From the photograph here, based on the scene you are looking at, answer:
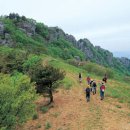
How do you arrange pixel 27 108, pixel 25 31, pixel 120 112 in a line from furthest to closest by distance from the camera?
pixel 25 31 < pixel 120 112 < pixel 27 108

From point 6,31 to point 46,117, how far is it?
3675 inches

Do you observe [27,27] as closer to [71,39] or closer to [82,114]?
[71,39]

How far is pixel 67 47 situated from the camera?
17450cm

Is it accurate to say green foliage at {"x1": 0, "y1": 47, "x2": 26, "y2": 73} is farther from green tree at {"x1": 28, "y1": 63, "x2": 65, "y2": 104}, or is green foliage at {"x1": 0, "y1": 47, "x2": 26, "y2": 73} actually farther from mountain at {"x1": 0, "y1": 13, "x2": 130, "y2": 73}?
mountain at {"x1": 0, "y1": 13, "x2": 130, "y2": 73}

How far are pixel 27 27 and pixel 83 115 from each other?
113m

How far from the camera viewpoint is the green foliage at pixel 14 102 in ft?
100

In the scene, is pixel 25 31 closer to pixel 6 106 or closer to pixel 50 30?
pixel 50 30

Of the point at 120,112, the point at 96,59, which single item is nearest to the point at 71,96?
the point at 120,112

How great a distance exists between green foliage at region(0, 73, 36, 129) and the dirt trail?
142 inches

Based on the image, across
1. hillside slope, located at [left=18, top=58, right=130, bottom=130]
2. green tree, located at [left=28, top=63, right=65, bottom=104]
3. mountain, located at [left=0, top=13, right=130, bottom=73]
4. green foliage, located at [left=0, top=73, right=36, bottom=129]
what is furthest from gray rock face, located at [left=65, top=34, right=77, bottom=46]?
green foliage, located at [left=0, top=73, right=36, bottom=129]

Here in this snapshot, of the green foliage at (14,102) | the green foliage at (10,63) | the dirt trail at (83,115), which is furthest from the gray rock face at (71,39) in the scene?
the green foliage at (14,102)

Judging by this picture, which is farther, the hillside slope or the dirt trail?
the hillside slope

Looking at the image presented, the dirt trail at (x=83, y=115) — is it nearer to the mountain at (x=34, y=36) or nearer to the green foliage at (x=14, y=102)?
the green foliage at (x=14, y=102)

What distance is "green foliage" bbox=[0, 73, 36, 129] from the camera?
30.5 m
